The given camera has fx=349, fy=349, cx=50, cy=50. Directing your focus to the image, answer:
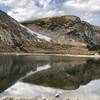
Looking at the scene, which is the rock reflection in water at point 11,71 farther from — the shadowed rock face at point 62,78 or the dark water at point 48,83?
the shadowed rock face at point 62,78

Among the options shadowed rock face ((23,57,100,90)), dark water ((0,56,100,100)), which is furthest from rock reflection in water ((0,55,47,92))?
shadowed rock face ((23,57,100,90))

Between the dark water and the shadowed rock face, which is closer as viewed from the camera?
the dark water

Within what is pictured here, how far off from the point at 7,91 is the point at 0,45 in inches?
5748

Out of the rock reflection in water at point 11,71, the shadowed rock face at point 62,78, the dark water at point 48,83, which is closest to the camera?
the dark water at point 48,83

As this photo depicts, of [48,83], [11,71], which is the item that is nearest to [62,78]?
[48,83]

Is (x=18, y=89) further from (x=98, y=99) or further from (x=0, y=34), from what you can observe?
(x=0, y=34)

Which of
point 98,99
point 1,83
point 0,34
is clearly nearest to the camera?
point 98,99

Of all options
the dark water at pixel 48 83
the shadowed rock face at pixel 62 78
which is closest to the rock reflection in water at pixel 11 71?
the dark water at pixel 48 83

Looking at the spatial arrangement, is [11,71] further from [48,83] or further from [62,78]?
[48,83]

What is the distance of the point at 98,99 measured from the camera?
3553 cm

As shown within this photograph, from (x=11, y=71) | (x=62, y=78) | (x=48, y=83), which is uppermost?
(x=48, y=83)

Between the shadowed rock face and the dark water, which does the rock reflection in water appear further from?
the shadowed rock face

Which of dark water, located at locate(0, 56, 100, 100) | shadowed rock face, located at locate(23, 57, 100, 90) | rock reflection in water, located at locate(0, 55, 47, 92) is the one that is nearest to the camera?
dark water, located at locate(0, 56, 100, 100)

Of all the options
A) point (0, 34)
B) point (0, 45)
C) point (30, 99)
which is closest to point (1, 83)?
point (30, 99)
